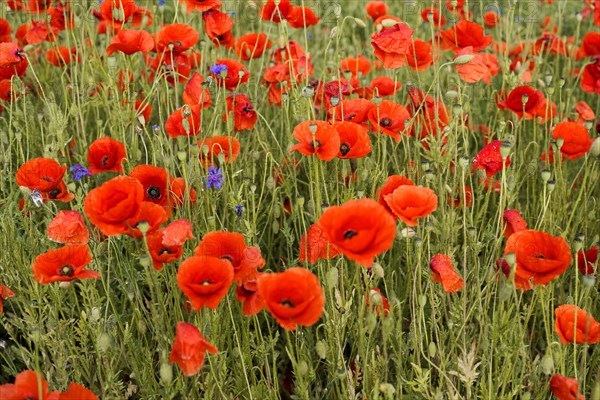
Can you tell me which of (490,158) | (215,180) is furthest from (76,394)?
(490,158)

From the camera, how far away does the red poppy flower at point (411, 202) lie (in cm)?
144

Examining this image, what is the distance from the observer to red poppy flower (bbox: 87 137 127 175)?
1.94 m

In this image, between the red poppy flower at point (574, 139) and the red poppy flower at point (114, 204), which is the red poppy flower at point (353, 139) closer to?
the red poppy flower at point (114, 204)

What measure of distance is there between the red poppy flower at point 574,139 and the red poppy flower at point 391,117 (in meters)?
0.47

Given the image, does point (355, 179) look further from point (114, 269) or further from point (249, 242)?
point (114, 269)

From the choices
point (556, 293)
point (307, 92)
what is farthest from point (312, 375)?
point (556, 293)

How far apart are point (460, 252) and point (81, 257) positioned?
1.12m

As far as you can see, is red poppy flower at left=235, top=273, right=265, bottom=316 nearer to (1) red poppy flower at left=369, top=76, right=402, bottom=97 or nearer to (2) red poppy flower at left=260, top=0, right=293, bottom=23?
(1) red poppy flower at left=369, top=76, right=402, bottom=97

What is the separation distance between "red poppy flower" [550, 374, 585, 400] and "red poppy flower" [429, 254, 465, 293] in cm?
29

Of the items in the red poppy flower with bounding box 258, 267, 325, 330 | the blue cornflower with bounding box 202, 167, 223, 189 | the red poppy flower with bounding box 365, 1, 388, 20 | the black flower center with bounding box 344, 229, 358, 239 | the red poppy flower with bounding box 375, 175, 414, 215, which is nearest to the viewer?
the red poppy flower with bounding box 258, 267, 325, 330

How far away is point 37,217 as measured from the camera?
2.28 metres

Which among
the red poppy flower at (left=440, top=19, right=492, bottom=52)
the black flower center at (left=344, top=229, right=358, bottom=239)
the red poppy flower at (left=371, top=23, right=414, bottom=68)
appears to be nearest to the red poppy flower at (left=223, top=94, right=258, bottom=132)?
the red poppy flower at (left=371, top=23, right=414, bottom=68)

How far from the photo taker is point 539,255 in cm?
153

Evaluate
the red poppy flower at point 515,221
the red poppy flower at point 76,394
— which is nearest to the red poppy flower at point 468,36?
the red poppy flower at point 515,221
